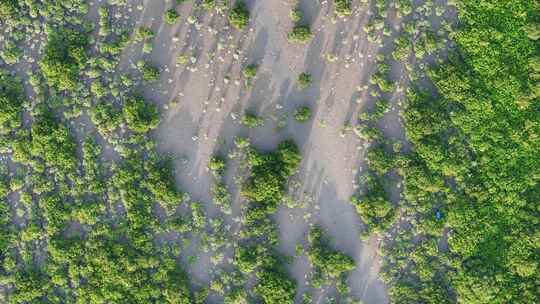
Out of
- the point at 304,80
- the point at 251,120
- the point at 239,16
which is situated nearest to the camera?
the point at 239,16

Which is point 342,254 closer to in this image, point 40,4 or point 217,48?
point 217,48

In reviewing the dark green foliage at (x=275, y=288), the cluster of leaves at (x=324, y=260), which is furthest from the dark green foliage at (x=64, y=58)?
the cluster of leaves at (x=324, y=260)

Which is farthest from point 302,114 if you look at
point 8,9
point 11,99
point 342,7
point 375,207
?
point 8,9

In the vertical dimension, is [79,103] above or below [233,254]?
above

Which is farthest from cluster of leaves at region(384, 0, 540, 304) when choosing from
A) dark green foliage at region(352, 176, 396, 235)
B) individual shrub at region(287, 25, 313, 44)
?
individual shrub at region(287, 25, 313, 44)

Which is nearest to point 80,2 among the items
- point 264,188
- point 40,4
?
point 40,4

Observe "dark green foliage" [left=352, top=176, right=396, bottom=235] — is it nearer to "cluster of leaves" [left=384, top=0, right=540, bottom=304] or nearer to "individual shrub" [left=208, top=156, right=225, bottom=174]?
"cluster of leaves" [left=384, top=0, right=540, bottom=304]

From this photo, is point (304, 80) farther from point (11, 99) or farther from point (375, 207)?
point (11, 99)
